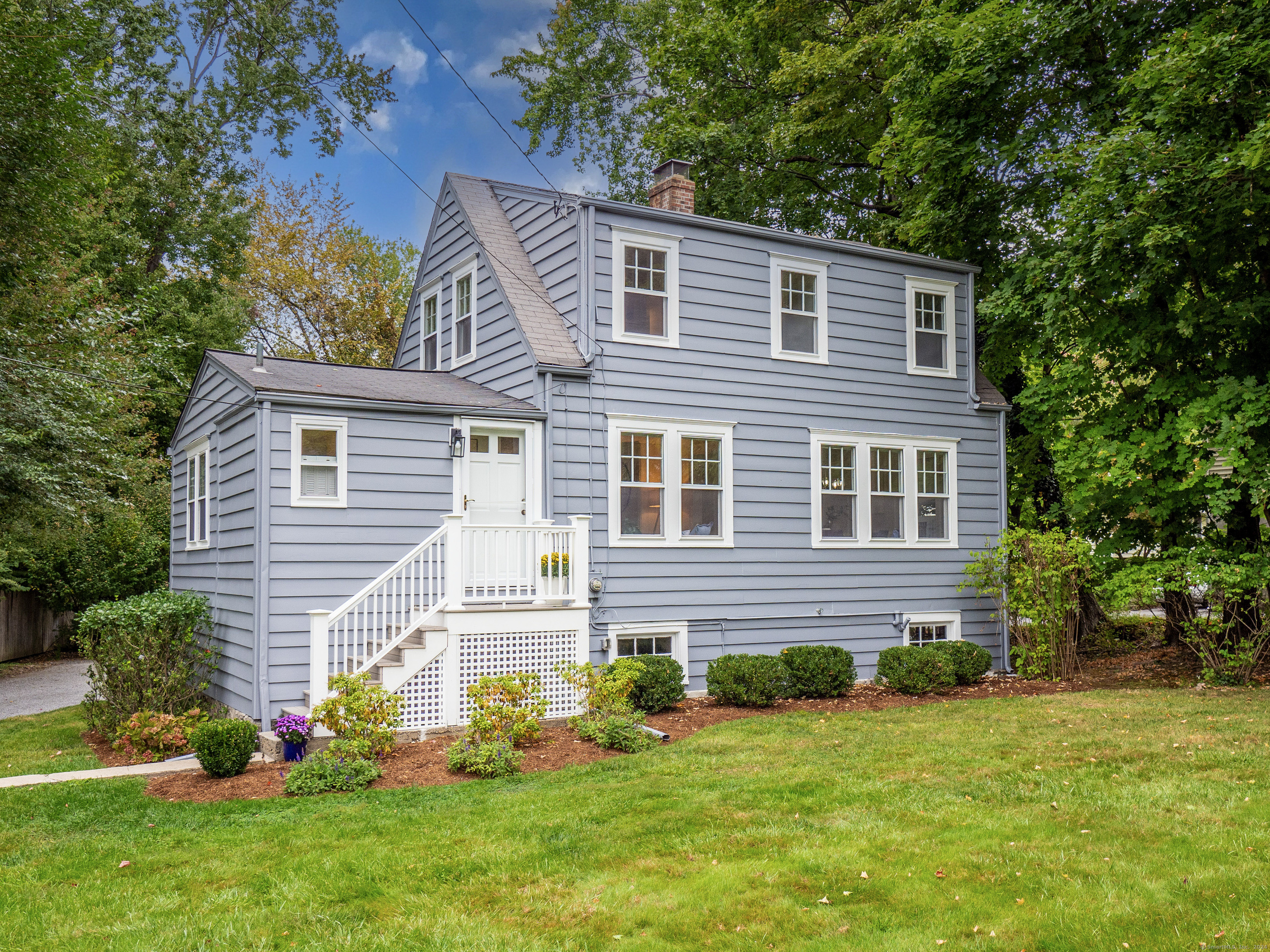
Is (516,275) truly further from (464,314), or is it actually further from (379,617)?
(379,617)

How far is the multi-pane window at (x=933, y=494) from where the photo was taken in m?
14.3

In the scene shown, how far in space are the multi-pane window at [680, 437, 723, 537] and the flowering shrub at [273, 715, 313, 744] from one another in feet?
17.7

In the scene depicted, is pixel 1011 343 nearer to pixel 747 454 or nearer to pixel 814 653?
pixel 747 454

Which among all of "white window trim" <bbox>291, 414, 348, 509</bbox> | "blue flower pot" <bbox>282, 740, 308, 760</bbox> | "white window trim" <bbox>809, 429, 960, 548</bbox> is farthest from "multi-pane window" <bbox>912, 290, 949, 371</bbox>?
"blue flower pot" <bbox>282, 740, 308, 760</bbox>

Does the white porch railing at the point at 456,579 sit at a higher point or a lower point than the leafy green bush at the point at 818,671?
higher

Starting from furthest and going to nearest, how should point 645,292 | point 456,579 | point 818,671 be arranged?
1. point 645,292
2. point 818,671
3. point 456,579

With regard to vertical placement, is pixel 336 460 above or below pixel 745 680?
above

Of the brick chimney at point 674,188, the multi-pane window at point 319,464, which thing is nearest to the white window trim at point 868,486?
the brick chimney at point 674,188

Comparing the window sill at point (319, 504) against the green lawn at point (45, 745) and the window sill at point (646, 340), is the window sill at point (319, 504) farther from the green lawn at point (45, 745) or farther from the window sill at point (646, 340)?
the window sill at point (646, 340)

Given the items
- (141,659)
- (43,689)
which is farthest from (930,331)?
(43,689)

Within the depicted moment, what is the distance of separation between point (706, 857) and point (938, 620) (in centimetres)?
960

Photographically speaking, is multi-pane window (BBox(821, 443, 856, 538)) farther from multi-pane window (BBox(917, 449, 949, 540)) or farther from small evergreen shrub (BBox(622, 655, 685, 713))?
small evergreen shrub (BBox(622, 655, 685, 713))

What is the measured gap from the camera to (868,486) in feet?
45.3

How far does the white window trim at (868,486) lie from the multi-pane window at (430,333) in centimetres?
612
